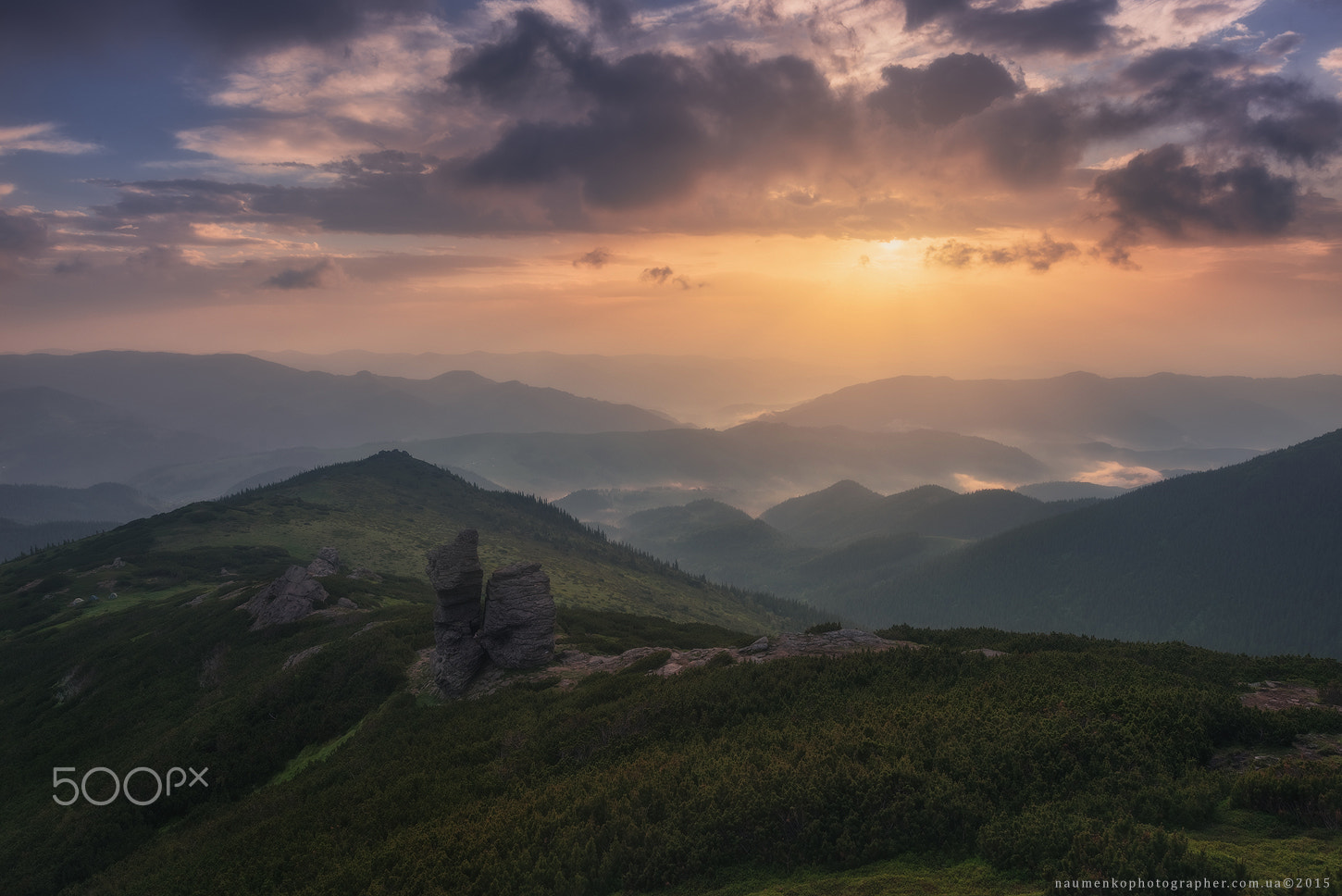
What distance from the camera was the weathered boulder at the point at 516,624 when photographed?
48.7m

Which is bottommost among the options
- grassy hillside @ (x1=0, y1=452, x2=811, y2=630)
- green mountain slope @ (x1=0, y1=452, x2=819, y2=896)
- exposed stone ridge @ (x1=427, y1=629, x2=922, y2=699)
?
grassy hillside @ (x1=0, y1=452, x2=811, y2=630)

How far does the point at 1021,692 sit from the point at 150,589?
465 feet

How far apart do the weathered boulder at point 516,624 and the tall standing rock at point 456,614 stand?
1.25 metres

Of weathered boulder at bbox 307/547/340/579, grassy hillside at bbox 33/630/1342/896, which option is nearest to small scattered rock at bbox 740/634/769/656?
grassy hillside at bbox 33/630/1342/896

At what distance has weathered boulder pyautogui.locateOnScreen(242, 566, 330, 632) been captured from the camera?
68.6 metres

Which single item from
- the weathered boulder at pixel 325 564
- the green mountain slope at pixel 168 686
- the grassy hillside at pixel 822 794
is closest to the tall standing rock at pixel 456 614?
the green mountain slope at pixel 168 686

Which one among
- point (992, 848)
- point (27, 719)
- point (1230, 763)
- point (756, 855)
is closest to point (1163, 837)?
point (992, 848)

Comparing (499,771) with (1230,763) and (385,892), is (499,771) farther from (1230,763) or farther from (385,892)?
(1230,763)

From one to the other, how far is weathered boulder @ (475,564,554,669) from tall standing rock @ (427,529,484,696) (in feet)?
4.12

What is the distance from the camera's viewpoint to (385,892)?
2136 cm

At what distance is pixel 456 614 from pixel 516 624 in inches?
204

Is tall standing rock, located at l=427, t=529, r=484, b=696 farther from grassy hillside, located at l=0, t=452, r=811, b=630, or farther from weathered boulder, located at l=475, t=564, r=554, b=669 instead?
grassy hillside, located at l=0, t=452, r=811, b=630

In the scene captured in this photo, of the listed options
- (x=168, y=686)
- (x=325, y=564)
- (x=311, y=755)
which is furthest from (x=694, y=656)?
(x=325, y=564)

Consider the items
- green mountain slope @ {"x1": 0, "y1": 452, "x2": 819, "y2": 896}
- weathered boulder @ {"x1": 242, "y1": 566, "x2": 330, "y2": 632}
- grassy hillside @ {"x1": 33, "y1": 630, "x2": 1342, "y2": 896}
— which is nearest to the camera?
grassy hillside @ {"x1": 33, "y1": 630, "x2": 1342, "y2": 896}
